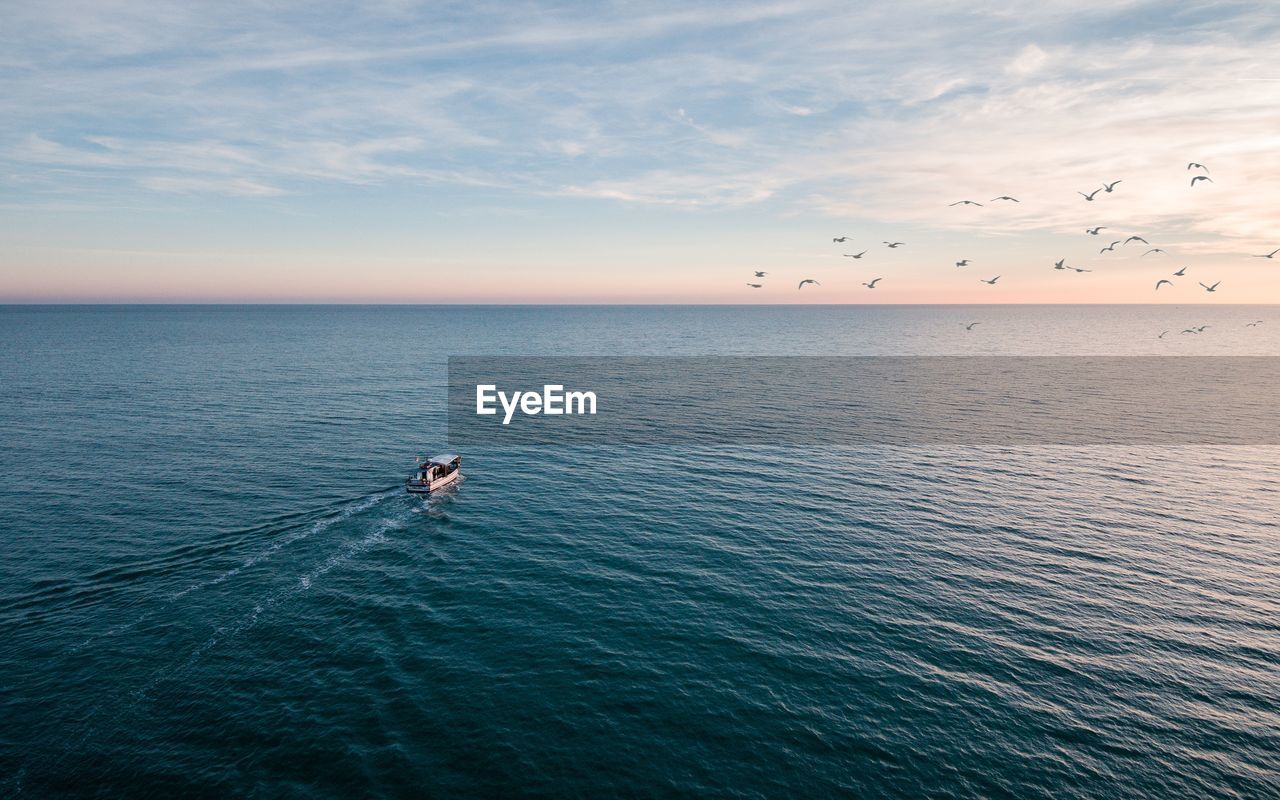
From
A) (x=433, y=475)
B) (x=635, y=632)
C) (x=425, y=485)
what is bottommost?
(x=635, y=632)

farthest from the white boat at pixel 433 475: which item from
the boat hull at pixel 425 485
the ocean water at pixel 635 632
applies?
the ocean water at pixel 635 632

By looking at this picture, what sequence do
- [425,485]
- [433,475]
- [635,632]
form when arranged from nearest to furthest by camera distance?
[635,632], [425,485], [433,475]

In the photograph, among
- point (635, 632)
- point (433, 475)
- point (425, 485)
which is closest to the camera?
point (635, 632)

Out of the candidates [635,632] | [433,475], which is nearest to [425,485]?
[433,475]

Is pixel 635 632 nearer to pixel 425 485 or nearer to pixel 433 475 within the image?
pixel 425 485

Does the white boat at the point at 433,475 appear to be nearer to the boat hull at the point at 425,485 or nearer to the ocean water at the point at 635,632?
the boat hull at the point at 425,485

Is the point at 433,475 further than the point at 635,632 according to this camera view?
Yes
